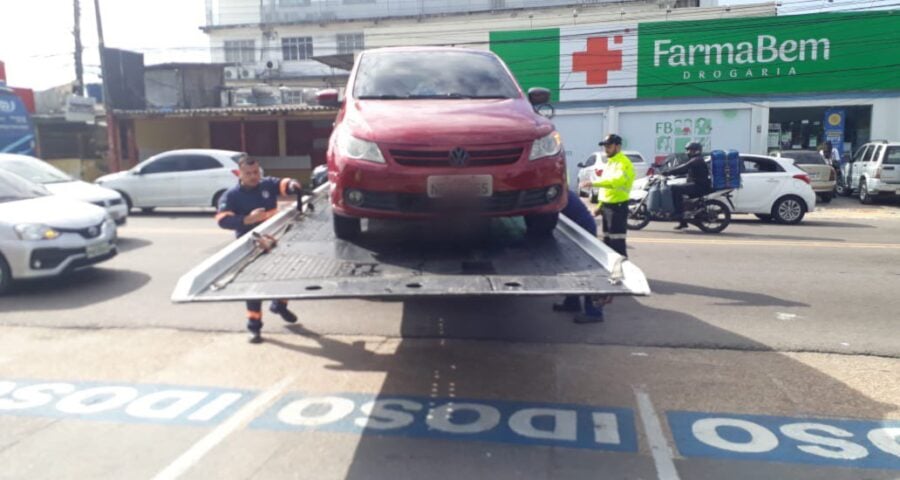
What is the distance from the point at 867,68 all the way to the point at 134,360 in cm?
2563

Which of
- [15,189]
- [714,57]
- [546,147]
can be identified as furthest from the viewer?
[714,57]

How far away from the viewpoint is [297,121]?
27688mm

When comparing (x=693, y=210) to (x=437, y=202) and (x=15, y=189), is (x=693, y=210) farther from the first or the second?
(x=15, y=189)

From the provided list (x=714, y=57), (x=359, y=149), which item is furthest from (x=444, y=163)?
(x=714, y=57)

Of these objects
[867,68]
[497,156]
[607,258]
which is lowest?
[607,258]

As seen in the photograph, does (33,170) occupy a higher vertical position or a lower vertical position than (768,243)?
higher

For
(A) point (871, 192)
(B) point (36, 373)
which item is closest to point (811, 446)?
(B) point (36, 373)

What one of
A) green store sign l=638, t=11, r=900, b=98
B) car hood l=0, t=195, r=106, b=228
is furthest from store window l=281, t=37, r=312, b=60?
car hood l=0, t=195, r=106, b=228

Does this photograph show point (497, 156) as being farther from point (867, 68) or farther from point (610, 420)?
point (867, 68)

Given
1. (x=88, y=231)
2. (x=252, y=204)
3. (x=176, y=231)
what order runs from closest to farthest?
(x=252, y=204)
(x=88, y=231)
(x=176, y=231)

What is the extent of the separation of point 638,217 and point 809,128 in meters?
16.0

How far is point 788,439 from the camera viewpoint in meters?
4.17

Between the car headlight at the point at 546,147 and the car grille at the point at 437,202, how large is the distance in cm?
25

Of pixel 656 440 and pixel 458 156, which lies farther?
pixel 458 156
